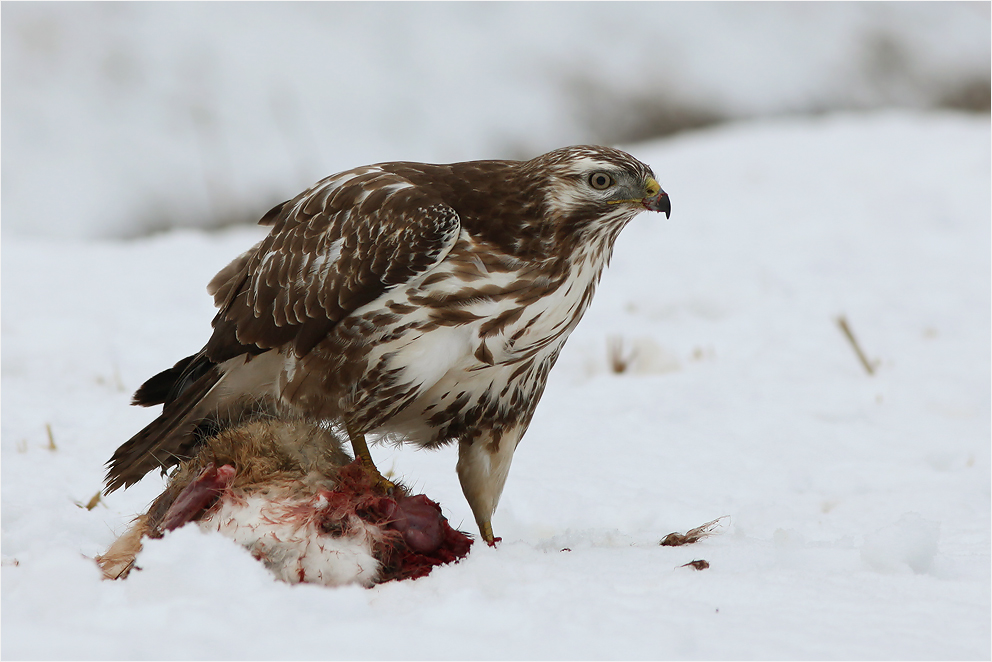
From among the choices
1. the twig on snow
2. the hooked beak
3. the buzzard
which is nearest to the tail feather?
the buzzard

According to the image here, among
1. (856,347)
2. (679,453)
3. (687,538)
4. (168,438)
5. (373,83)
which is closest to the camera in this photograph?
(687,538)

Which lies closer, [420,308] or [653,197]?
[420,308]

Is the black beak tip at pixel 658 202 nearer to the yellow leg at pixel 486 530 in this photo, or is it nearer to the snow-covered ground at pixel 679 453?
the snow-covered ground at pixel 679 453

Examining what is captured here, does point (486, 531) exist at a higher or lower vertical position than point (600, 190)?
lower

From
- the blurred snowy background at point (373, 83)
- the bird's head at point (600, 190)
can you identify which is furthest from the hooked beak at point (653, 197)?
the blurred snowy background at point (373, 83)

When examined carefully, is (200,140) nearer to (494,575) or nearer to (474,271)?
(474,271)

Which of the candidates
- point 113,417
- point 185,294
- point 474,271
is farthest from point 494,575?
point 185,294

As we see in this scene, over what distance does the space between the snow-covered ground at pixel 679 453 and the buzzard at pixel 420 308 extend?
1.50ft

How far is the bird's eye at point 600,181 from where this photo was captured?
3.13 metres

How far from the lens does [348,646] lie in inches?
75.6

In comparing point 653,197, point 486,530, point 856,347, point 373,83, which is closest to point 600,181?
point 653,197

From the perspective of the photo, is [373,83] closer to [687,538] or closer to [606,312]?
[606,312]

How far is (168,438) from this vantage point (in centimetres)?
329

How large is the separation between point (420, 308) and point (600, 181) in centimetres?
69
